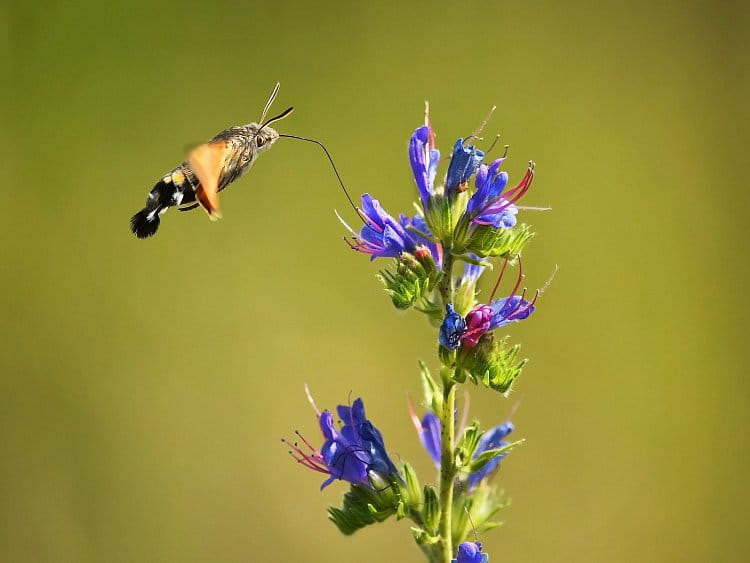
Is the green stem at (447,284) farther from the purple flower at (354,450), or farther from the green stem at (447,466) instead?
the purple flower at (354,450)

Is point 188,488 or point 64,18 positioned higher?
point 64,18

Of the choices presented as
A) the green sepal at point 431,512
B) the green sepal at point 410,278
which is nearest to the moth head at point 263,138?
the green sepal at point 410,278

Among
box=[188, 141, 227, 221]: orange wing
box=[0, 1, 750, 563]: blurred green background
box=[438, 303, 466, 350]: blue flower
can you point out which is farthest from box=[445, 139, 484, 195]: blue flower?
box=[0, 1, 750, 563]: blurred green background

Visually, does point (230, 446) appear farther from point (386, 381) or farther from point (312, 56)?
point (312, 56)

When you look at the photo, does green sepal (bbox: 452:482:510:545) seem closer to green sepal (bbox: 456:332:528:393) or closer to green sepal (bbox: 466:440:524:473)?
green sepal (bbox: 466:440:524:473)

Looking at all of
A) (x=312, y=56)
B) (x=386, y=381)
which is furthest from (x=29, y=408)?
(x=312, y=56)
